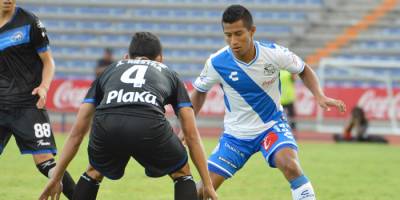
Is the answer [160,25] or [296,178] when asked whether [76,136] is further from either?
[160,25]

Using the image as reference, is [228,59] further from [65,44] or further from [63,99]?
[65,44]

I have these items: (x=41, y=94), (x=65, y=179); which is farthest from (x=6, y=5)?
(x=65, y=179)

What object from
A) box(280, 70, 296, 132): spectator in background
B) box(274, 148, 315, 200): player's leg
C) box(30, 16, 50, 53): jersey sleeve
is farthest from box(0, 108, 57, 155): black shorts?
box(280, 70, 296, 132): spectator in background

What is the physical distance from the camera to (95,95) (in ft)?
20.0

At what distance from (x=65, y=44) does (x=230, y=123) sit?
1807 centimetres

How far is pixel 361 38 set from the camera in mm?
24359

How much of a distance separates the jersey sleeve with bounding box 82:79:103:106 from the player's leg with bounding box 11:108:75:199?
1767 mm

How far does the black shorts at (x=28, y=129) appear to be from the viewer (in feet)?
25.4

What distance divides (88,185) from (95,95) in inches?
27.6

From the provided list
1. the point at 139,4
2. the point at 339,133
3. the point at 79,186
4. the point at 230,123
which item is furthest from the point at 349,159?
the point at 139,4

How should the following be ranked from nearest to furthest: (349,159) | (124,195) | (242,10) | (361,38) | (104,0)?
(242,10), (124,195), (349,159), (361,38), (104,0)

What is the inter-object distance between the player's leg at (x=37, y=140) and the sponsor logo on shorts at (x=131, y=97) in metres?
1.98

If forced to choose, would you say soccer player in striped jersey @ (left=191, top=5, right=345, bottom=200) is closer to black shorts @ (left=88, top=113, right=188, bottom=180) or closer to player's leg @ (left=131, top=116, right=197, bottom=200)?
player's leg @ (left=131, top=116, right=197, bottom=200)

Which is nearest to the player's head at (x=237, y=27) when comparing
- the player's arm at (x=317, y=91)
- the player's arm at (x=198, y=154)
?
the player's arm at (x=317, y=91)
